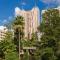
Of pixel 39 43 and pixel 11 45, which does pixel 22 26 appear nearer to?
pixel 11 45

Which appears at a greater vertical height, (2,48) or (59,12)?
(59,12)

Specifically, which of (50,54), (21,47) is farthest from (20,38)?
(50,54)

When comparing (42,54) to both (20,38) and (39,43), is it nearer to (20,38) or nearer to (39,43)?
(39,43)

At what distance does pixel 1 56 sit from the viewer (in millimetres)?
62406

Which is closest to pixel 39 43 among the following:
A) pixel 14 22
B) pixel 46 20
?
pixel 46 20

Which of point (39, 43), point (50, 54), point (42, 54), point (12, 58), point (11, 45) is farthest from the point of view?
point (11, 45)

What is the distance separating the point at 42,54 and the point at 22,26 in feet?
50.0

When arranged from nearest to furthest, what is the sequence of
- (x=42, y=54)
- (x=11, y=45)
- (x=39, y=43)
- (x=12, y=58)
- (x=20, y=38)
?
(x=42, y=54) → (x=12, y=58) → (x=39, y=43) → (x=11, y=45) → (x=20, y=38)

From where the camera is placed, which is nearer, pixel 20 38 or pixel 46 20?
pixel 46 20

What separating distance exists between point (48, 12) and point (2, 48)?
1384cm

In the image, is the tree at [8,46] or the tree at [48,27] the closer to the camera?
the tree at [48,27]

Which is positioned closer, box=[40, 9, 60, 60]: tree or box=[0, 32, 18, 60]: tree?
box=[40, 9, 60, 60]: tree

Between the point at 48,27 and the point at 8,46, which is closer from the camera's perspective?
the point at 48,27

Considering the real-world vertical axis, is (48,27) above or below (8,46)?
above
